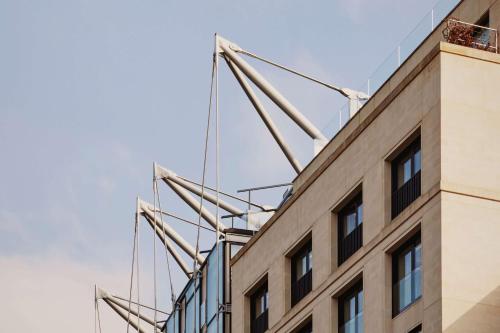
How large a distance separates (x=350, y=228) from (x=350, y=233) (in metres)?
0.23

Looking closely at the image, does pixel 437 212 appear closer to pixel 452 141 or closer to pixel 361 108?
pixel 452 141

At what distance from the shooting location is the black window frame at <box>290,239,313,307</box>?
215 ft

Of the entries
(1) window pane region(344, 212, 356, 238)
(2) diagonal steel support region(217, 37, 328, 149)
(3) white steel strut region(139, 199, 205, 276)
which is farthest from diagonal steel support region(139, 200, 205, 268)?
(1) window pane region(344, 212, 356, 238)

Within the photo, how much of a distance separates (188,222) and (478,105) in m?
36.0

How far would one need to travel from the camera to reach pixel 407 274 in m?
56.6

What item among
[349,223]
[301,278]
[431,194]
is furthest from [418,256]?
[301,278]

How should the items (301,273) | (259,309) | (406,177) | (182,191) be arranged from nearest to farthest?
(406,177) < (301,273) < (259,309) < (182,191)

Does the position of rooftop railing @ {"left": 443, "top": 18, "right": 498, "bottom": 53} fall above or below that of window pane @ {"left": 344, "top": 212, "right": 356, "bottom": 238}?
above

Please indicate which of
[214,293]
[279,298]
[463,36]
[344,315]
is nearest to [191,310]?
[214,293]

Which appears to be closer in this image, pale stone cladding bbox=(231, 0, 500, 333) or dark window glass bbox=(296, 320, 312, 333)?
pale stone cladding bbox=(231, 0, 500, 333)

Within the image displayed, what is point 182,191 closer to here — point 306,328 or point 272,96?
point 272,96

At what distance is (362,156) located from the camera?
60938mm

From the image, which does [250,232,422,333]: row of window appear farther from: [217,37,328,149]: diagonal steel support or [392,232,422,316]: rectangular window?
[217,37,328,149]: diagonal steel support

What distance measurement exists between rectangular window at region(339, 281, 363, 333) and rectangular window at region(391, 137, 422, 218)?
12.3ft
